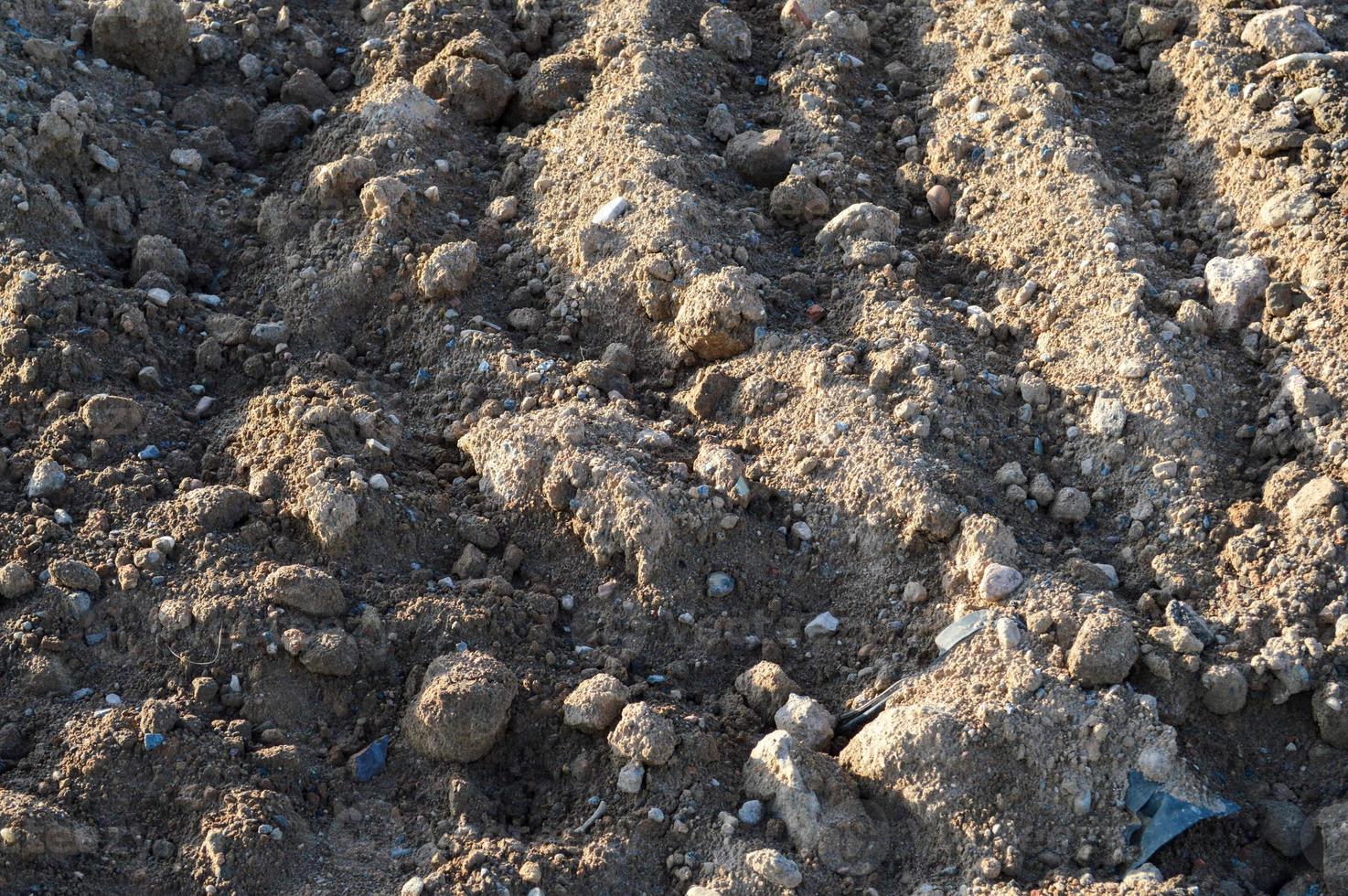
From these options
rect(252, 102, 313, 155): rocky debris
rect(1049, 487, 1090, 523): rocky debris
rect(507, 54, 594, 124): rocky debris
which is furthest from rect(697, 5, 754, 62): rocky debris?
rect(1049, 487, 1090, 523): rocky debris

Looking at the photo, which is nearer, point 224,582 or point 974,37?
point 224,582

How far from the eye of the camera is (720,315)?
4.17m

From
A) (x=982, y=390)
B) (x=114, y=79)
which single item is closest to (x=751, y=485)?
(x=982, y=390)

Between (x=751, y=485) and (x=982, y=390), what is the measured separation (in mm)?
711

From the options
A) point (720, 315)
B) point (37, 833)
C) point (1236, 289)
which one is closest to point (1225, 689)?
point (1236, 289)

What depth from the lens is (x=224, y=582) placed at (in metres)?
3.73

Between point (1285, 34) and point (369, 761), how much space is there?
3.51 metres

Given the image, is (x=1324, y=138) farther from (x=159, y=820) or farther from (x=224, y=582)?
(x=159, y=820)

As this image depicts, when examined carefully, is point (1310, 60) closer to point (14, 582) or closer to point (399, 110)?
point (399, 110)

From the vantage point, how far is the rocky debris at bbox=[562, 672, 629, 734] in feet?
11.5

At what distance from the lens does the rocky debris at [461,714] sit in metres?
3.49

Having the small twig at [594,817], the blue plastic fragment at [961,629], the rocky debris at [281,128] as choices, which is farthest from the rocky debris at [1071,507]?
the rocky debris at [281,128]

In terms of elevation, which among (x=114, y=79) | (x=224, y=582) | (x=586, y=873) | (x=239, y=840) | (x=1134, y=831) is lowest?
(x=1134, y=831)

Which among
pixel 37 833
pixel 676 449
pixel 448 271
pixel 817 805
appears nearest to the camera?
pixel 37 833
